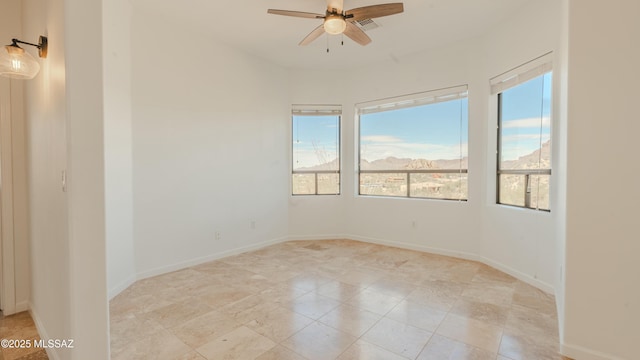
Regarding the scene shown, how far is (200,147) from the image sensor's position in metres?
3.94

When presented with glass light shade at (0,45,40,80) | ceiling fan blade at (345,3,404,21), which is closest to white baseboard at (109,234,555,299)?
glass light shade at (0,45,40,80)

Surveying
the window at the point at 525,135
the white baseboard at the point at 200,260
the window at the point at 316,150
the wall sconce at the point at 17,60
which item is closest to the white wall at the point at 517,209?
the window at the point at 525,135

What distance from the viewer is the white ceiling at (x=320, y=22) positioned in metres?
3.17

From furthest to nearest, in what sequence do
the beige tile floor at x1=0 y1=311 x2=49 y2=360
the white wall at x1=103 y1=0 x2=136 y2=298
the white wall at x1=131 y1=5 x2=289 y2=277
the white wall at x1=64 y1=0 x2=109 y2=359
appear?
the white wall at x1=131 y1=5 x2=289 y2=277 < the white wall at x1=103 y1=0 x2=136 y2=298 < the beige tile floor at x1=0 y1=311 x2=49 y2=360 < the white wall at x1=64 y1=0 x2=109 y2=359

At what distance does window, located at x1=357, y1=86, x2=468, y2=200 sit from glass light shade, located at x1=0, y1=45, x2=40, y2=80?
4.30 m

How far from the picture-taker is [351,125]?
524 cm

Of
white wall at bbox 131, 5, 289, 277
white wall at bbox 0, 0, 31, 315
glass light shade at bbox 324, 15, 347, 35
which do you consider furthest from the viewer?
white wall at bbox 131, 5, 289, 277

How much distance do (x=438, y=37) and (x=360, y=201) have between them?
2860 mm

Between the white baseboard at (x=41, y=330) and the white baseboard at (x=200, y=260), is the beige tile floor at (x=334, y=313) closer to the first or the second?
the white baseboard at (x=200, y=260)

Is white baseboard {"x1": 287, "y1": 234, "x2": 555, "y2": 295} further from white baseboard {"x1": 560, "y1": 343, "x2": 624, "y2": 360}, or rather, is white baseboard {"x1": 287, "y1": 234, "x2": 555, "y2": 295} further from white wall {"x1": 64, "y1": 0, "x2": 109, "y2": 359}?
white wall {"x1": 64, "y1": 0, "x2": 109, "y2": 359}

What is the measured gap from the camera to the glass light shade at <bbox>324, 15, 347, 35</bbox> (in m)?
2.72

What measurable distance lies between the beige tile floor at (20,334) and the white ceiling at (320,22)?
130 inches

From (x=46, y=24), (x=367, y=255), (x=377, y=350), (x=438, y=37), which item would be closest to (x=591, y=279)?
(x=377, y=350)

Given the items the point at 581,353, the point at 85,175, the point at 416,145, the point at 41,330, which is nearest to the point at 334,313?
the point at 581,353
